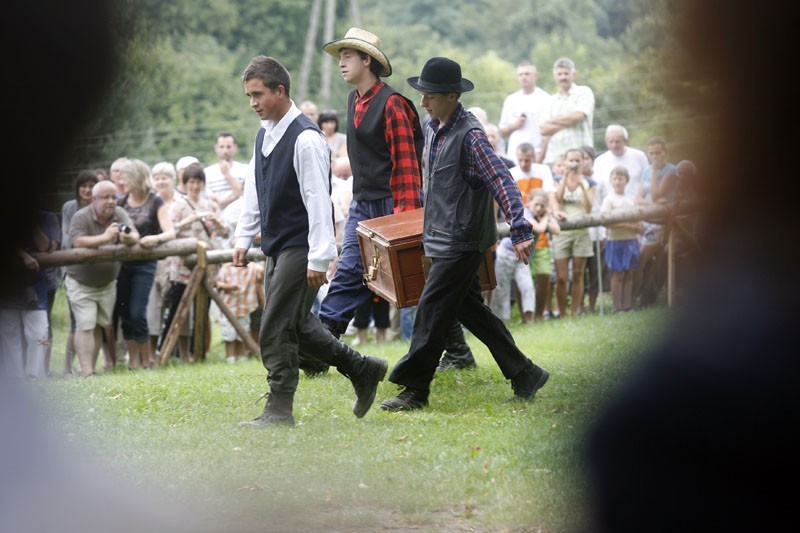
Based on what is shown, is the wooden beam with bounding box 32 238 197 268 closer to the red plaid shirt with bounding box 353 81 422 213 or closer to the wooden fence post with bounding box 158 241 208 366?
the wooden fence post with bounding box 158 241 208 366

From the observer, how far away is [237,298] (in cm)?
1195

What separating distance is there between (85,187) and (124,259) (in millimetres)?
806

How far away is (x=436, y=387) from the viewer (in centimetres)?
859

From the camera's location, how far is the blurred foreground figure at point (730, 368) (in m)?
6.08

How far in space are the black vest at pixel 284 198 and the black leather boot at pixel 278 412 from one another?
2.79 feet

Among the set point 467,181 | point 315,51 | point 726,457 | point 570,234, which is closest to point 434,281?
point 467,181

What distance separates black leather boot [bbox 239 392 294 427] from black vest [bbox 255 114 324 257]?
851 millimetres

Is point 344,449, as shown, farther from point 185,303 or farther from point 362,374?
point 185,303

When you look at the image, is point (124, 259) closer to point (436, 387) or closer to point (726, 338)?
point (436, 387)

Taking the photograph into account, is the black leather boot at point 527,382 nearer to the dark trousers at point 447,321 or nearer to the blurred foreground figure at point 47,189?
the dark trousers at point 447,321

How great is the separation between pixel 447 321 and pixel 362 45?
2247 mm

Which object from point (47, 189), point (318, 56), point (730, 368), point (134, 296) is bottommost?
point (730, 368)

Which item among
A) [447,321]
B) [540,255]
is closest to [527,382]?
[447,321]

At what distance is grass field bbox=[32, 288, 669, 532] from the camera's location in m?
5.80
